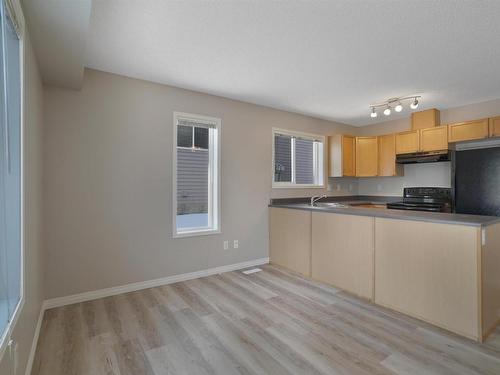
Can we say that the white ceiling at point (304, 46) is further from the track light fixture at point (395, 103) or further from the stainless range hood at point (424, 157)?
the stainless range hood at point (424, 157)

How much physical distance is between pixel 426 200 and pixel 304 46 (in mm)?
3658

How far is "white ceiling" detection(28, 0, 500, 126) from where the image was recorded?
78.4 inches

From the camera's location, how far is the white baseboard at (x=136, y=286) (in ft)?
9.10

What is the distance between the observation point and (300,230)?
3754mm

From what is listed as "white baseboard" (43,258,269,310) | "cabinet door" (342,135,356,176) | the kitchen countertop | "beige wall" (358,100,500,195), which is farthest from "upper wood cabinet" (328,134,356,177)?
"white baseboard" (43,258,269,310)

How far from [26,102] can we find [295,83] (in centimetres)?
274

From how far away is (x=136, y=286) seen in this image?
3184 millimetres

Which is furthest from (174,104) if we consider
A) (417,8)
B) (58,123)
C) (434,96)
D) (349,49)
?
(434,96)

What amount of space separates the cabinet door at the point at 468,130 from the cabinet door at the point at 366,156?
1255 mm

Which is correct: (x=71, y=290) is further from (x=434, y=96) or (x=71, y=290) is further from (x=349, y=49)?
(x=434, y=96)

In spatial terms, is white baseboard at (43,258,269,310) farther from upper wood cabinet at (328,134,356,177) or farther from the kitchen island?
upper wood cabinet at (328,134,356,177)

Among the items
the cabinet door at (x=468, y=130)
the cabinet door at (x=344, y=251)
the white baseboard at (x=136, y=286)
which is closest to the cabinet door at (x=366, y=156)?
the cabinet door at (x=468, y=130)

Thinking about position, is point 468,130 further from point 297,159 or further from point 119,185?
point 119,185

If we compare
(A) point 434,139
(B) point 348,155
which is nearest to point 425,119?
(A) point 434,139
